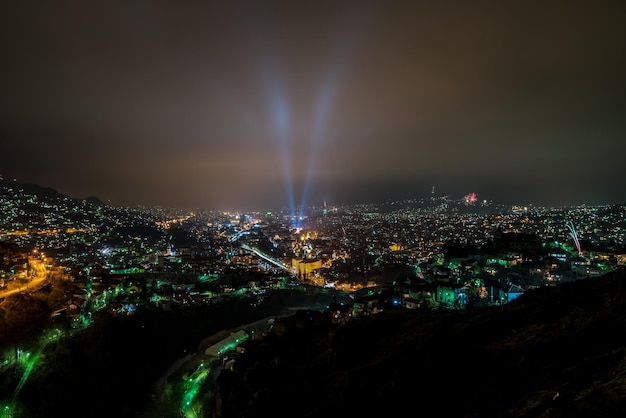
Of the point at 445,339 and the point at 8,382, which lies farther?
the point at 8,382

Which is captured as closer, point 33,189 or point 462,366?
point 462,366

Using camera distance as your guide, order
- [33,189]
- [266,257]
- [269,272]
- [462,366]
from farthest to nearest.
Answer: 1. [33,189]
2. [266,257]
3. [269,272]
4. [462,366]

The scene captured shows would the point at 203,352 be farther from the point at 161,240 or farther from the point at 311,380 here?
the point at 161,240

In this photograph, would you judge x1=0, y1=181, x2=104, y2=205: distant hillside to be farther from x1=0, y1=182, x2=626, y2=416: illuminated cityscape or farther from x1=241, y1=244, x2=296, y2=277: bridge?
x1=241, y1=244, x2=296, y2=277: bridge

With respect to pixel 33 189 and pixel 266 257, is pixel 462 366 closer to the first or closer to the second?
pixel 266 257

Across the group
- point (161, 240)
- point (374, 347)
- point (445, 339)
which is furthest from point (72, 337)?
point (161, 240)

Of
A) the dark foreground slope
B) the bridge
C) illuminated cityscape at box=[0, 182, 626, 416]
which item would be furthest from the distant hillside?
the dark foreground slope

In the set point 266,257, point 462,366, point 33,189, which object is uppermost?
point 33,189

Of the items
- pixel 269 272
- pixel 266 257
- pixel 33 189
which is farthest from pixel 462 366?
pixel 33 189

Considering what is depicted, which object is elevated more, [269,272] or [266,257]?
[266,257]
